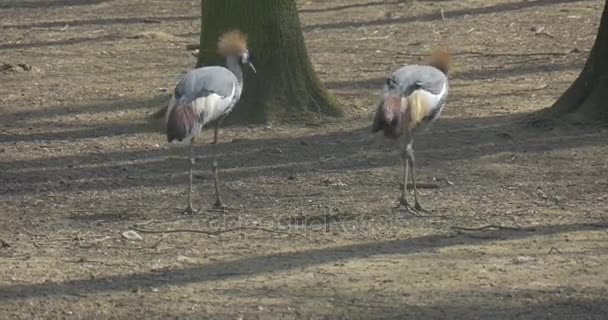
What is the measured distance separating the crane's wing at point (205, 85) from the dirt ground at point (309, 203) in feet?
2.41

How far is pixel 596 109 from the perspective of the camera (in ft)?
33.6

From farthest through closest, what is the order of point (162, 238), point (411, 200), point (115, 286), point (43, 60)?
point (43, 60) → point (411, 200) → point (162, 238) → point (115, 286)

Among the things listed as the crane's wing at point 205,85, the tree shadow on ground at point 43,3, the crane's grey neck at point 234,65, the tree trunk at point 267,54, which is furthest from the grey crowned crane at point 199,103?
the tree shadow on ground at point 43,3

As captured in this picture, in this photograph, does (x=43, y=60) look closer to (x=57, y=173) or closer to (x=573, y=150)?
(x=57, y=173)

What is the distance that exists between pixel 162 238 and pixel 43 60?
771cm

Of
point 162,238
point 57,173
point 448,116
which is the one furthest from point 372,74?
point 162,238

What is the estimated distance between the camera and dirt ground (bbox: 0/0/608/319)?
6402 millimetres

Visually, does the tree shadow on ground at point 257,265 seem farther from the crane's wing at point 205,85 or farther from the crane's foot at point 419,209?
the crane's wing at point 205,85

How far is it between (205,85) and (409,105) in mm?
1277

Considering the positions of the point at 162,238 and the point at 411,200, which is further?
the point at 411,200

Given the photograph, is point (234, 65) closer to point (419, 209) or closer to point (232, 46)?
point (232, 46)

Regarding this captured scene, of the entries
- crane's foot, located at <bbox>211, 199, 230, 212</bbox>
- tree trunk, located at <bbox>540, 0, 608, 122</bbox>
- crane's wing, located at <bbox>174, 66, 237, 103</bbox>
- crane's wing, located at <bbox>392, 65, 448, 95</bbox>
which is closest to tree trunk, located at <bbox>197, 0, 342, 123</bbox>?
tree trunk, located at <bbox>540, 0, 608, 122</bbox>

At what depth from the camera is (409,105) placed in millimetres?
7762

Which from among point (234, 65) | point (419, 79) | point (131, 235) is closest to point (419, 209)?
point (419, 79)
